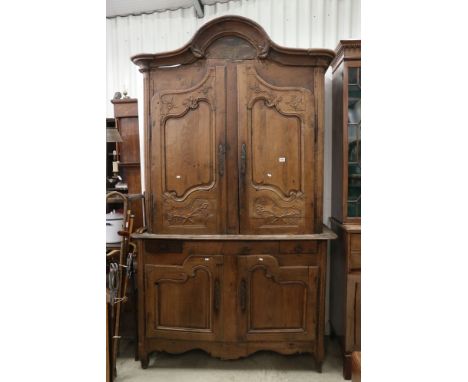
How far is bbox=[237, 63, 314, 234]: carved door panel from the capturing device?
200 centimetres

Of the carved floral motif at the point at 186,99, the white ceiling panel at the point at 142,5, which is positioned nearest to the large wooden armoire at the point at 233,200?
the carved floral motif at the point at 186,99

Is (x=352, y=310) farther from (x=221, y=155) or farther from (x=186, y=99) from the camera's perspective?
(x=186, y=99)

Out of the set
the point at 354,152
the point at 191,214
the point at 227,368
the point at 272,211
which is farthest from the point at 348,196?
the point at 227,368

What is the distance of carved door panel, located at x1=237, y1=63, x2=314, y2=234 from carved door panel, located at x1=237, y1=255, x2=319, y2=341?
0.23 metres

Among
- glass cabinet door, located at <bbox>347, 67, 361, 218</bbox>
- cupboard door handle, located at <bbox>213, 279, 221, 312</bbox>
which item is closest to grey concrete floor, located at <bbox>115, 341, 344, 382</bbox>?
cupboard door handle, located at <bbox>213, 279, 221, 312</bbox>

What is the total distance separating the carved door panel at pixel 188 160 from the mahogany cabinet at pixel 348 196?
786 mm

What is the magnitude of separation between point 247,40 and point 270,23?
780 mm

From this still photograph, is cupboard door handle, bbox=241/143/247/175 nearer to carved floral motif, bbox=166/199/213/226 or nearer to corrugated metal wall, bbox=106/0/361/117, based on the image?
carved floral motif, bbox=166/199/213/226

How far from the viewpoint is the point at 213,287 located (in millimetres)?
2021

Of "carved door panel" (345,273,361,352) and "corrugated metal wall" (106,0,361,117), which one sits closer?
"carved door panel" (345,273,361,352)
